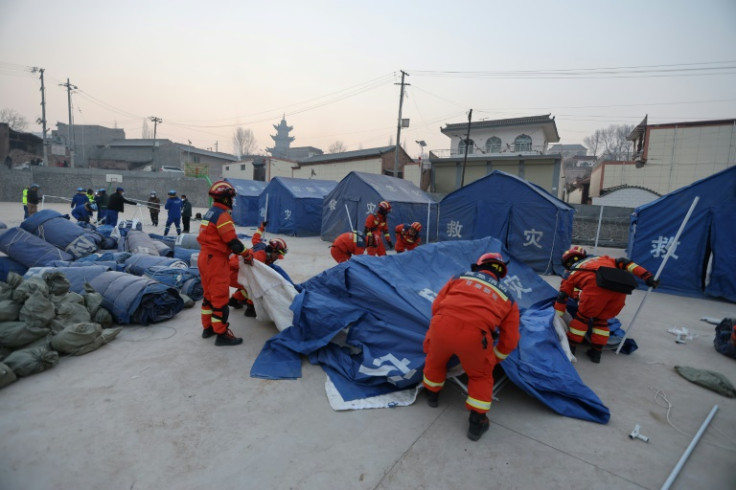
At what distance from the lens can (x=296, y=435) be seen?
8.07 ft

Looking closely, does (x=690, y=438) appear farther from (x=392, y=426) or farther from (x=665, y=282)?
(x=665, y=282)

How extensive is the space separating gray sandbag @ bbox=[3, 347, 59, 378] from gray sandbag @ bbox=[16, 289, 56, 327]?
0.29m

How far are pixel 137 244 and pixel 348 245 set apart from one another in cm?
402

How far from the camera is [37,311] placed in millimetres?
3299

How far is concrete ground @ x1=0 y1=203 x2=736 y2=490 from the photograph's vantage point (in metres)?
2.11

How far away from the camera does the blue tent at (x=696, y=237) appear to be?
6852mm

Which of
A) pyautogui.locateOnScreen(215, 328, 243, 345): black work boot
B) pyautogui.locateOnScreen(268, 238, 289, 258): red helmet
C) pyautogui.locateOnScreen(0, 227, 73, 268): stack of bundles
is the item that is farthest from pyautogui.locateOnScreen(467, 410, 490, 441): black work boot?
pyautogui.locateOnScreen(0, 227, 73, 268): stack of bundles

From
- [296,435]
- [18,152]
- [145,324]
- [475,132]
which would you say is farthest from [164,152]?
[296,435]

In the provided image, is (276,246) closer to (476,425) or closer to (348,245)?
(348,245)

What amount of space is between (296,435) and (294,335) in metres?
1.31

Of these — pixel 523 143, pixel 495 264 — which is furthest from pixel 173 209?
pixel 523 143

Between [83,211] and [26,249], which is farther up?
[83,211]

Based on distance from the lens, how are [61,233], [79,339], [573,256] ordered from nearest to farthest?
[79,339] < [573,256] < [61,233]

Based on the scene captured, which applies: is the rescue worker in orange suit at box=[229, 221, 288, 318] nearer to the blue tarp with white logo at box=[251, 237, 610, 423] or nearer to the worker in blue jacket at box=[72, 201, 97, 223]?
the blue tarp with white logo at box=[251, 237, 610, 423]
